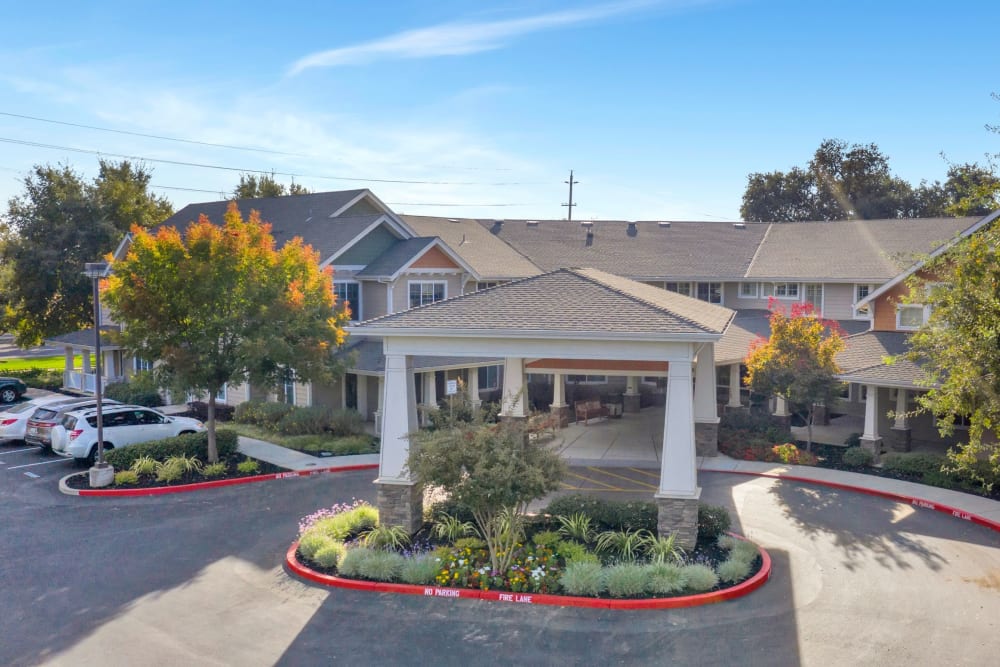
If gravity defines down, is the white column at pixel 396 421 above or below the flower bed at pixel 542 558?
above

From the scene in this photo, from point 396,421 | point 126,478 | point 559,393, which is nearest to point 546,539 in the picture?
point 396,421

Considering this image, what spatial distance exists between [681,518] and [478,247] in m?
25.8

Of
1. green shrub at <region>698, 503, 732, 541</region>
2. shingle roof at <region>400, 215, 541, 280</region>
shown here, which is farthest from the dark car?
green shrub at <region>698, 503, 732, 541</region>

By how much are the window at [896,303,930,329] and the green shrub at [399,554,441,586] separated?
729 inches

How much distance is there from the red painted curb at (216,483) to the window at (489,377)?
11226 millimetres

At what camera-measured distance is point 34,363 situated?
53125 mm

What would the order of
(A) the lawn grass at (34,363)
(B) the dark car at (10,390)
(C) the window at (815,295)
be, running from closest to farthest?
(B) the dark car at (10,390) < (C) the window at (815,295) < (A) the lawn grass at (34,363)

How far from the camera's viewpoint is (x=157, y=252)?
21719 millimetres

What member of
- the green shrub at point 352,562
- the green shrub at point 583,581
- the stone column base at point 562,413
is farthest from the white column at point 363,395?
the green shrub at point 583,581

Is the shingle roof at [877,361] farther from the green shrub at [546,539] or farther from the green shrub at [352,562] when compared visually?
the green shrub at [352,562]

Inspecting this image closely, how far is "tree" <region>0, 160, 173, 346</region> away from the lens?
4038 centimetres

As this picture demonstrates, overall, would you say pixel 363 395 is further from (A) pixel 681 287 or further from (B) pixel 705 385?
(A) pixel 681 287

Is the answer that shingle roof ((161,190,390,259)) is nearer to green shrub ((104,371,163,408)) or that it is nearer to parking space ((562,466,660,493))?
green shrub ((104,371,163,408))

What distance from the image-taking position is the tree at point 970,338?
15.4m
